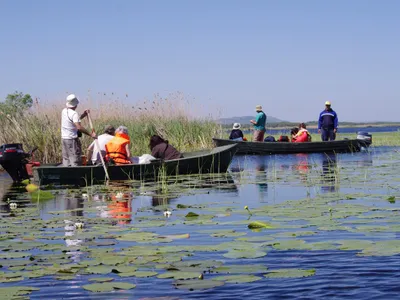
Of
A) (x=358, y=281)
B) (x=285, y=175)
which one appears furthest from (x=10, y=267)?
(x=285, y=175)

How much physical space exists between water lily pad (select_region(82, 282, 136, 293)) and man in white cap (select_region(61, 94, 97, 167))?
32.4 feet

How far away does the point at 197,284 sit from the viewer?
5.11 metres

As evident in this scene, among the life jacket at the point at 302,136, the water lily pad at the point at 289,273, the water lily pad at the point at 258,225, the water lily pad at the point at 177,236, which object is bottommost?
the water lily pad at the point at 289,273

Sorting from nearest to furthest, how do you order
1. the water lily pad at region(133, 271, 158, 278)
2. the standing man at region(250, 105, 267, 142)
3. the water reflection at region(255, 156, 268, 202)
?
1. the water lily pad at region(133, 271, 158, 278)
2. the water reflection at region(255, 156, 268, 202)
3. the standing man at region(250, 105, 267, 142)

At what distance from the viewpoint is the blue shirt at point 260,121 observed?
26.4 metres

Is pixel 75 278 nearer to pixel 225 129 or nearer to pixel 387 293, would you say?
pixel 387 293

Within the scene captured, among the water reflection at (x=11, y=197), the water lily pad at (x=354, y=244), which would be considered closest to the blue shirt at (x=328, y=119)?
the water reflection at (x=11, y=197)

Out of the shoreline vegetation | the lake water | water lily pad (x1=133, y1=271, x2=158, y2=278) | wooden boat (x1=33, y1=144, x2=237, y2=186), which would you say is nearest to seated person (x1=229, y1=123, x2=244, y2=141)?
the shoreline vegetation

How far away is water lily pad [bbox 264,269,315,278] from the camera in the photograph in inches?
209

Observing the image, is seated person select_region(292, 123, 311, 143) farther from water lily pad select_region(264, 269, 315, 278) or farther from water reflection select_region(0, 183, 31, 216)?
water lily pad select_region(264, 269, 315, 278)

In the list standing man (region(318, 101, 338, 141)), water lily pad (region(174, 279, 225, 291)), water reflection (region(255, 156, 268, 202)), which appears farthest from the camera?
standing man (region(318, 101, 338, 141))

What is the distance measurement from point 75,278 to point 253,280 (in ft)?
4.25

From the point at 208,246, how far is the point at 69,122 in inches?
351

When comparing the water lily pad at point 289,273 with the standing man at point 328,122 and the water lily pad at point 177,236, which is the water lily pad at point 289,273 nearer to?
the water lily pad at point 177,236
